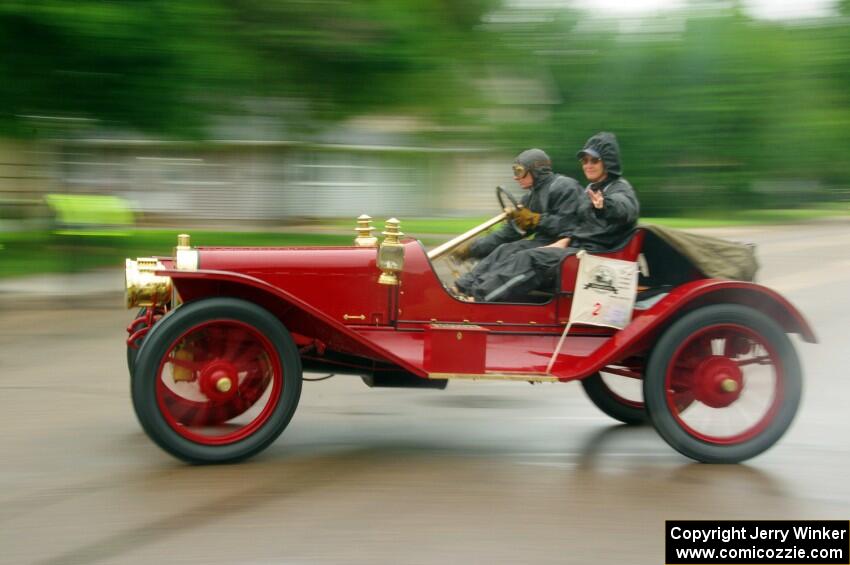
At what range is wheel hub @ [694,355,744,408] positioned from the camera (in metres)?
5.05

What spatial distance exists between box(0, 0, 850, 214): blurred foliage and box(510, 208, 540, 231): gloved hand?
19.7 feet

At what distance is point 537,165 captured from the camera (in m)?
5.65

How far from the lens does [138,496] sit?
4273mm

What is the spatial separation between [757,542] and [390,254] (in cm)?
225

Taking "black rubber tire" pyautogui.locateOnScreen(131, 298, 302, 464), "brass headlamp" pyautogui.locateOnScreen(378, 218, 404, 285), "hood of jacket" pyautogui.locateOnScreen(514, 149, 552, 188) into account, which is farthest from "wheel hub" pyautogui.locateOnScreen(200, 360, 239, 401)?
"hood of jacket" pyautogui.locateOnScreen(514, 149, 552, 188)

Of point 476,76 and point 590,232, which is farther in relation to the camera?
point 476,76

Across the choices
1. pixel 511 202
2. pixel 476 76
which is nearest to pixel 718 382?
pixel 511 202

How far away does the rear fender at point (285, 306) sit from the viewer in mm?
4603

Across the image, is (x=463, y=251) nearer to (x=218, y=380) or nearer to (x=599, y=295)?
(x=599, y=295)

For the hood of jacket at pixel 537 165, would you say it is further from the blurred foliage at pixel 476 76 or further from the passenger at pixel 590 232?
the blurred foliage at pixel 476 76

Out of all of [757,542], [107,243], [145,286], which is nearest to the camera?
[757,542]

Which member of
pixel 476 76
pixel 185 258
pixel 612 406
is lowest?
pixel 612 406

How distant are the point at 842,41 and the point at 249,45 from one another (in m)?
19.1

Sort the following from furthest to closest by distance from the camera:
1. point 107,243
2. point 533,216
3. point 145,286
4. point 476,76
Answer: point 476,76, point 107,243, point 533,216, point 145,286
